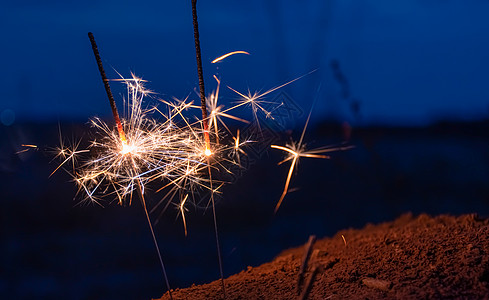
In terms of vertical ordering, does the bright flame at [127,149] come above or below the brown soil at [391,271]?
above

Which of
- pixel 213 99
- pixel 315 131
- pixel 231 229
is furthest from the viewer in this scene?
pixel 315 131

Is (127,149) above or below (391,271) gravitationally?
above

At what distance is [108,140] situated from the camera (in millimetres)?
4461

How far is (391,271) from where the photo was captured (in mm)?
3246

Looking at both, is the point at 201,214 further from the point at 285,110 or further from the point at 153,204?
the point at 285,110

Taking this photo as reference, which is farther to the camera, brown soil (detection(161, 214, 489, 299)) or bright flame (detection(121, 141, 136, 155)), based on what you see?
bright flame (detection(121, 141, 136, 155))

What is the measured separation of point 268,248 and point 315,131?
26.4 ft

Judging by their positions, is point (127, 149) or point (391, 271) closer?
point (391, 271)

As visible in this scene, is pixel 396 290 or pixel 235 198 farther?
pixel 235 198

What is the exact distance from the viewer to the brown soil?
2.76 meters

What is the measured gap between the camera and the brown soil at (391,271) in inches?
108

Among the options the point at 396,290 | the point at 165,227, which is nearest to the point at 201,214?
the point at 165,227

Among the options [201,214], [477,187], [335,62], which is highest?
[335,62]

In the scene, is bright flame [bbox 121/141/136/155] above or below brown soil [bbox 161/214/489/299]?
above
